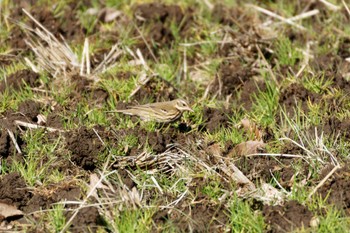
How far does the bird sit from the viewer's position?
783cm

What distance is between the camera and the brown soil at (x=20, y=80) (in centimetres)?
868

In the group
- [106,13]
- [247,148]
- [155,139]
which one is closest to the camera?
[247,148]

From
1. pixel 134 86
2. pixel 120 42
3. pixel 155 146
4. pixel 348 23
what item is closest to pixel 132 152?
pixel 155 146

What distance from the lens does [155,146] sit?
24.4 ft

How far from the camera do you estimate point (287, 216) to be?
630 cm

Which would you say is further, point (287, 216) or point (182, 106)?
point (182, 106)

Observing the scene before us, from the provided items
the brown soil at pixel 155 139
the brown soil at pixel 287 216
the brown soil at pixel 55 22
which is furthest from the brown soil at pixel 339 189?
the brown soil at pixel 55 22

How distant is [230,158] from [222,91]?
1847mm

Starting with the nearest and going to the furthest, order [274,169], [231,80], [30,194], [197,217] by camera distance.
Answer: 1. [197,217]
2. [30,194]
3. [274,169]
4. [231,80]

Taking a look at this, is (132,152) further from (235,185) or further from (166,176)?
(235,185)

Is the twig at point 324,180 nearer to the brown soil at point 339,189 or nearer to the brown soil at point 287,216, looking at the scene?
the brown soil at point 339,189

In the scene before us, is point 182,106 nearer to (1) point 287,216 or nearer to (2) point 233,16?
(1) point 287,216

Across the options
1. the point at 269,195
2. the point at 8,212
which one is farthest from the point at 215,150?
the point at 8,212

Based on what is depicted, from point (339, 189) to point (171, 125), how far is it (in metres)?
2.06
